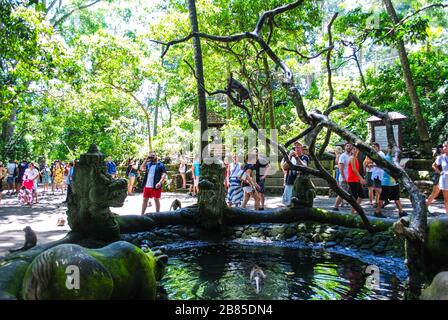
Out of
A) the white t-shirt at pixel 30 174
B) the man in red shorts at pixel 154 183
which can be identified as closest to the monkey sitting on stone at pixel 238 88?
the man in red shorts at pixel 154 183

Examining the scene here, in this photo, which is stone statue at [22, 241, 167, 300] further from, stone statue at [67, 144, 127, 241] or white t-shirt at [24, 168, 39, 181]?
white t-shirt at [24, 168, 39, 181]

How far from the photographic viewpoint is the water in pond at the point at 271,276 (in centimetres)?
445

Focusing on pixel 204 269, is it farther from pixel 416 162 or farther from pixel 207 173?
pixel 416 162

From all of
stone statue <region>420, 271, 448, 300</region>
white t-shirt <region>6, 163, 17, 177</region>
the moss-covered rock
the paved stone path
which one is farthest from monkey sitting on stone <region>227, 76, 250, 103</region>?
white t-shirt <region>6, 163, 17, 177</region>

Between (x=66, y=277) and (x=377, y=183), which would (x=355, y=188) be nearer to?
(x=377, y=183)

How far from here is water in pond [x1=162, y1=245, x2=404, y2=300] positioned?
4445 millimetres

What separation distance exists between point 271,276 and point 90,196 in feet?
8.55

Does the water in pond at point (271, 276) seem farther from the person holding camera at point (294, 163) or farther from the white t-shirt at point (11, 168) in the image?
the white t-shirt at point (11, 168)

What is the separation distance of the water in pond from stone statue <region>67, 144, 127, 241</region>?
121cm

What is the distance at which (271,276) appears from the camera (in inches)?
204

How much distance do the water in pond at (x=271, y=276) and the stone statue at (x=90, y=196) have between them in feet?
3.99
